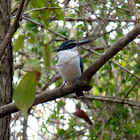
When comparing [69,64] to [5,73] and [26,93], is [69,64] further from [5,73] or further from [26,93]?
[26,93]

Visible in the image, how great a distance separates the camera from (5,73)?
2904mm

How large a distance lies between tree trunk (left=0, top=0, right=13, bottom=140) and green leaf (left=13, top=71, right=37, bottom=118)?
184cm

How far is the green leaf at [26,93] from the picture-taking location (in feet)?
3.23

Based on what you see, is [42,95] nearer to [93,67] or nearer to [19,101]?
[93,67]

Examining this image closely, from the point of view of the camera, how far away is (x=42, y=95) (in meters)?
2.30

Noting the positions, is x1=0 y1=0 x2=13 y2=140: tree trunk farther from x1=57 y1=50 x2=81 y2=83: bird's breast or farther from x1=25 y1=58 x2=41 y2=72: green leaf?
x1=25 y1=58 x2=41 y2=72: green leaf

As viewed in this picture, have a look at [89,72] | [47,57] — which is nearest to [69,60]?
[89,72]

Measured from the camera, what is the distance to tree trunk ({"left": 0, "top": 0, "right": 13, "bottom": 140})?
283 centimetres

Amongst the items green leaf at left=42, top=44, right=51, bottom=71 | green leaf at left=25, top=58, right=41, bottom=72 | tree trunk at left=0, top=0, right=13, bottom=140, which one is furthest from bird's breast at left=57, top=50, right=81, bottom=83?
green leaf at left=25, top=58, right=41, bottom=72

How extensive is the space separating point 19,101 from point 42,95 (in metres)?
1.31

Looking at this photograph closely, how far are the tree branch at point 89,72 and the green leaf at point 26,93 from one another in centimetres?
113

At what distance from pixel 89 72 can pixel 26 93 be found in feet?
4.39

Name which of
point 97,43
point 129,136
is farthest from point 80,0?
point 129,136

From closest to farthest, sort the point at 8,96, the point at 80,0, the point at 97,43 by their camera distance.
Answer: the point at 8,96 < the point at 80,0 < the point at 97,43
